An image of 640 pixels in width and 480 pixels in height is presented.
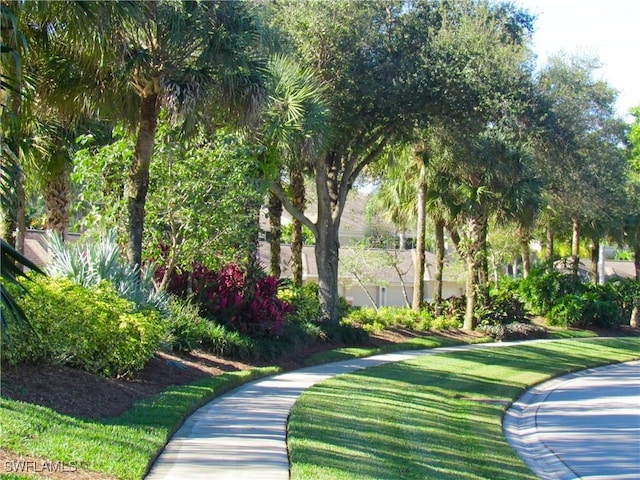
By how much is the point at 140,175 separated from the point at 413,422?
21.5ft

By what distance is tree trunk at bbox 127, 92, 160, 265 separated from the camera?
14984 millimetres

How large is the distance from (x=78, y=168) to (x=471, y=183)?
53.2ft

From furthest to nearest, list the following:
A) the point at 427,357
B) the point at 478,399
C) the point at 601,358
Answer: the point at 601,358 < the point at 427,357 < the point at 478,399

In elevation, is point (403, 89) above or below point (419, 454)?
above

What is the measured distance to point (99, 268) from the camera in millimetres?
14070

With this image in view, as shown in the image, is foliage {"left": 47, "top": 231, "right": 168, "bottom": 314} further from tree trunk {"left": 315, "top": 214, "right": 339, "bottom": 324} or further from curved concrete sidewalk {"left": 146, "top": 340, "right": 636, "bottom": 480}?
tree trunk {"left": 315, "top": 214, "right": 339, "bottom": 324}

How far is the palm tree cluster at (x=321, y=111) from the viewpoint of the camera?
14211 millimetres

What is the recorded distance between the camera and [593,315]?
34281mm

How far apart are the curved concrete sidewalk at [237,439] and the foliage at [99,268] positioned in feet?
8.09

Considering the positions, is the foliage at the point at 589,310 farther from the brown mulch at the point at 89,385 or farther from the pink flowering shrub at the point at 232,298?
the brown mulch at the point at 89,385

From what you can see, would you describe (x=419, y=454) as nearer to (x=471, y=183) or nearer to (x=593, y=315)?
(x=471, y=183)

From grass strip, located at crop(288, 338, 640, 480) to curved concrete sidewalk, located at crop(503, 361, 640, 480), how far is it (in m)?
0.35

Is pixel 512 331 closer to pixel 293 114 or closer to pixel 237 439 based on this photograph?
pixel 293 114

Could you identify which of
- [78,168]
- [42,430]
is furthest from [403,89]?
[42,430]
